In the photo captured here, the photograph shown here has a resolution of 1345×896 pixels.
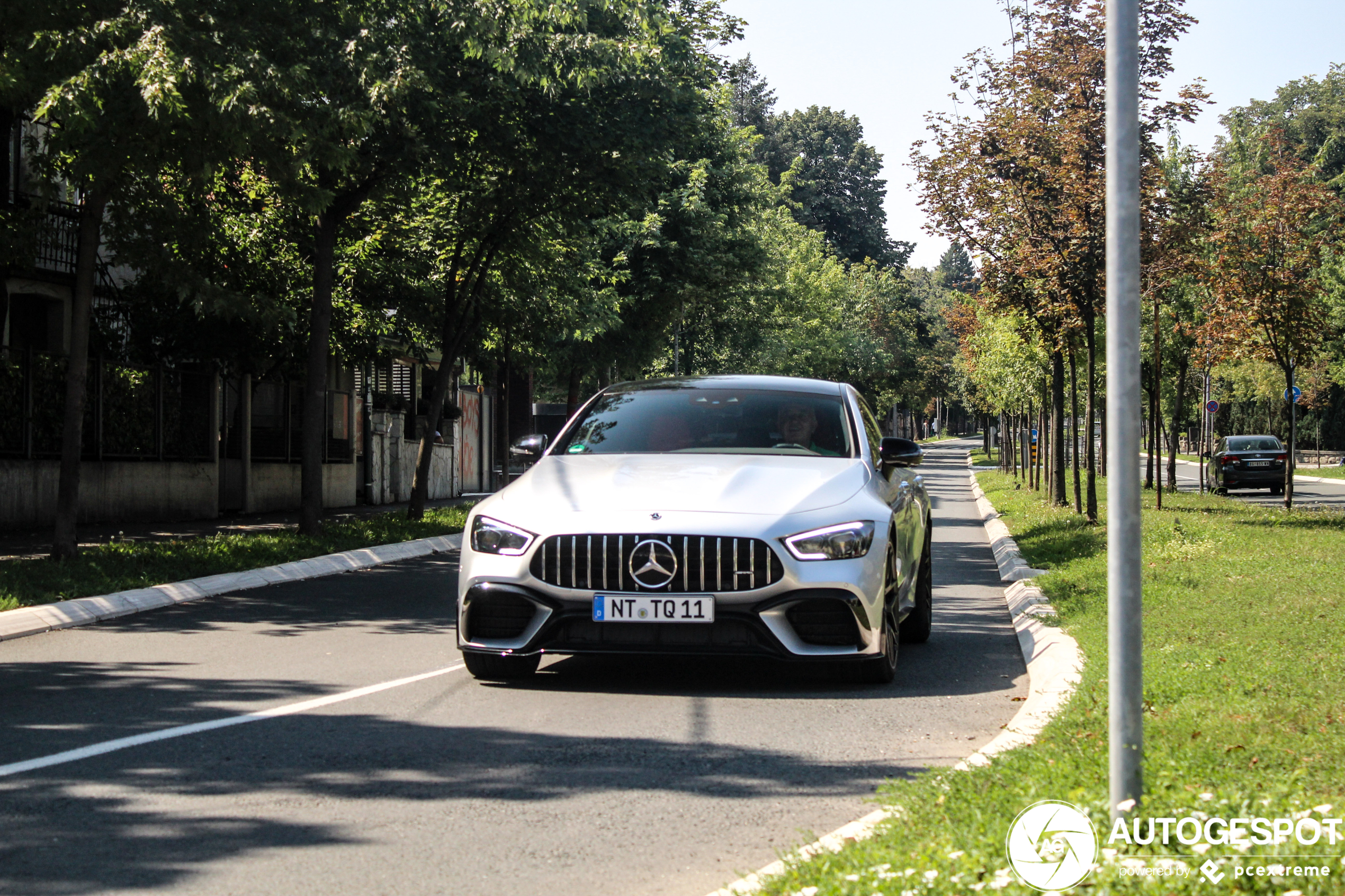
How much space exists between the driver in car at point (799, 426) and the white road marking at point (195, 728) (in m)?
2.44

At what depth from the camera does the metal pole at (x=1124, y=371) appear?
138 inches

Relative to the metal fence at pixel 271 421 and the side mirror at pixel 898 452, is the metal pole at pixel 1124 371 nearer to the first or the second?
the side mirror at pixel 898 452

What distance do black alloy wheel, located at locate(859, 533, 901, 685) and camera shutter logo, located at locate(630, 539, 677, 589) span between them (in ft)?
3.66

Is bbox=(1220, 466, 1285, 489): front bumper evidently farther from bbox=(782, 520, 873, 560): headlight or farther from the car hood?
bbox=(782, 520, 873, 560): headlight

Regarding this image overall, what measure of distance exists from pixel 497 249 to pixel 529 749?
17060 millimetres

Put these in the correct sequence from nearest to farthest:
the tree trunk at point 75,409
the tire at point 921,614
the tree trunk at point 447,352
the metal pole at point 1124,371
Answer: the metal pole at point 1124,371 < the tire at point 921,614 < the tree trunk at point 75,409 < the tree trunk at point 447,352

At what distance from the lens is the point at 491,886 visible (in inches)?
161

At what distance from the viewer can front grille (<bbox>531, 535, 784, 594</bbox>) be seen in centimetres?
691

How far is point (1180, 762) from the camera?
4781 millimetres

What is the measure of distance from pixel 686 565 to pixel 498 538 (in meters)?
1.01

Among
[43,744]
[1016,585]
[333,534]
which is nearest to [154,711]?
[43,744]

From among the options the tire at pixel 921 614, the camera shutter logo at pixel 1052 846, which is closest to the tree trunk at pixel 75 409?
the tire at pixel 921 614

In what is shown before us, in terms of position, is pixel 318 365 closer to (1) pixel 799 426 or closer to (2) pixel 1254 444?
(1) pixel 799 426

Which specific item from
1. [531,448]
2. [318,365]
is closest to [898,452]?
[531,448]
